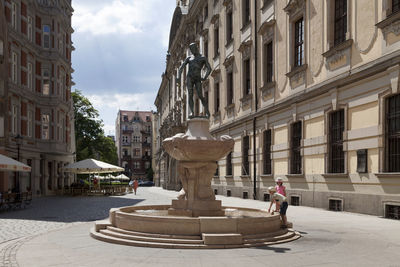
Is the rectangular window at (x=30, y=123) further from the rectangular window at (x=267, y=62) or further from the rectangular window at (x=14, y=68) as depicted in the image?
the rectangular window at (x=267, y=62)

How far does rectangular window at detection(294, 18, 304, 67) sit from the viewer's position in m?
20.1

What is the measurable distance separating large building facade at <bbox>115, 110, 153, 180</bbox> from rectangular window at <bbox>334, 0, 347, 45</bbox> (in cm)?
9738

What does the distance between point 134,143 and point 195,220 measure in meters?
110

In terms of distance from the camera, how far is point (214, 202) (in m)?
11.1

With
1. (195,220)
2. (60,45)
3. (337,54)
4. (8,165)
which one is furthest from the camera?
(60,45)

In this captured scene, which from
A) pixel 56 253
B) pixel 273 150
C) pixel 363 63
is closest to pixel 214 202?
pixel 56 253

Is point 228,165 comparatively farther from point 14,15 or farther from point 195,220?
point 195,220

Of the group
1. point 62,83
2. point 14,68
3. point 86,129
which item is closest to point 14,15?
point 14,68

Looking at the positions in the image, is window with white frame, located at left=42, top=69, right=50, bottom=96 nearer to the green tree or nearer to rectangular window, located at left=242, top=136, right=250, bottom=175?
rectangular window, located at left=242, top=136, right=250, bottom=175

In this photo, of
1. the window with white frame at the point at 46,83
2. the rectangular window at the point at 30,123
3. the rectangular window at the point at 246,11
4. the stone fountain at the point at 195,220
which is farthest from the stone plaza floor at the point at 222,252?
the window with white frame at the point at 46,83

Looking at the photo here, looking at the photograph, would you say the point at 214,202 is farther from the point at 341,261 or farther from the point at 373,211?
the point at 373,211

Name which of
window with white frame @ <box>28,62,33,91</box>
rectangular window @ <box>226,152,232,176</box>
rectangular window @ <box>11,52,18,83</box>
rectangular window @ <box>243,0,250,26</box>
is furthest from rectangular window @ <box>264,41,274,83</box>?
window with white frame @ <box>28,62,33,91</box>

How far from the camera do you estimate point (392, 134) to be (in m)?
13.8

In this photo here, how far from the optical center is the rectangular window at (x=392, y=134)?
44.6ft
